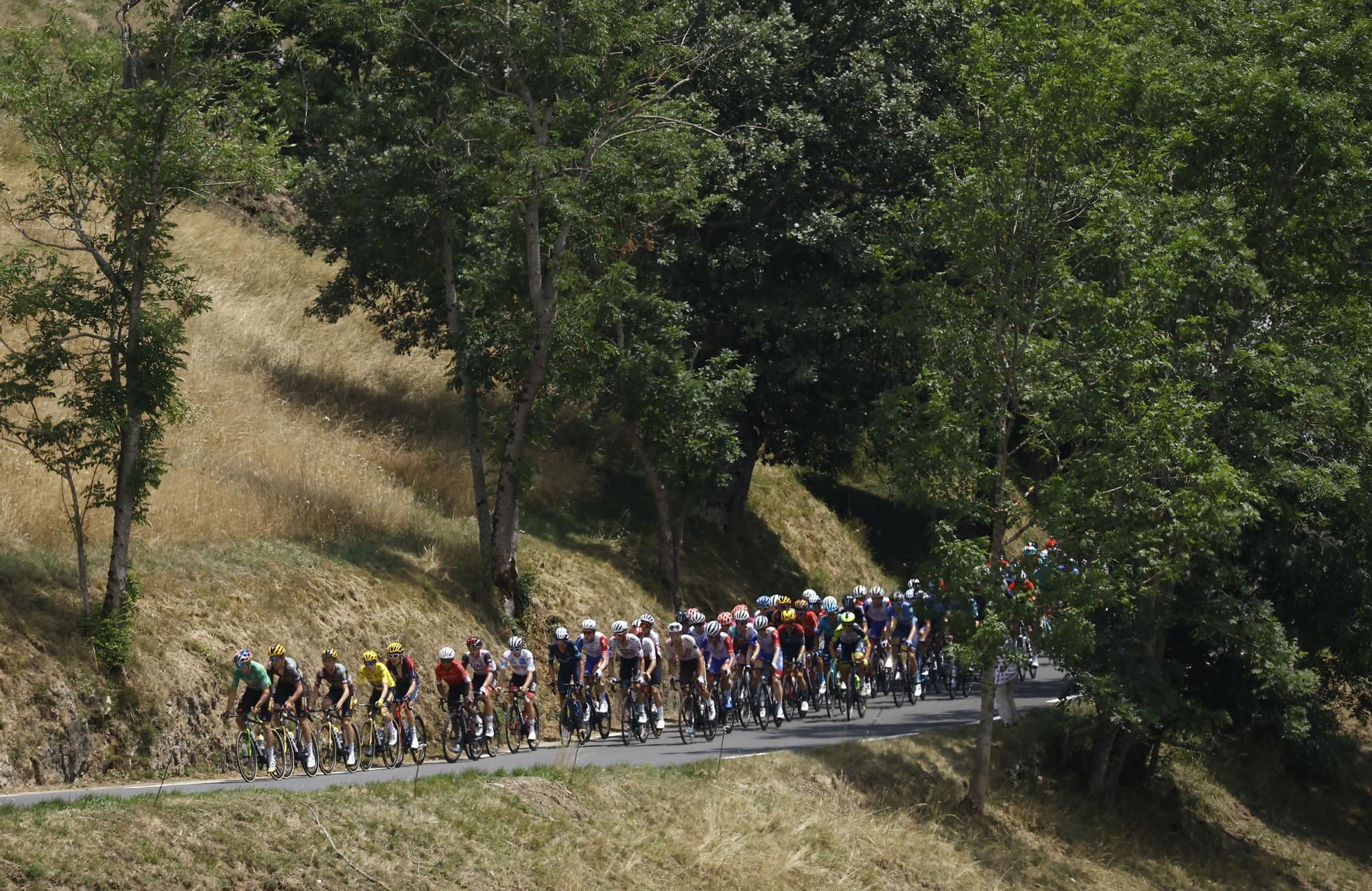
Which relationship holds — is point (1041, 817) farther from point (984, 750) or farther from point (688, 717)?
point (688, 717)

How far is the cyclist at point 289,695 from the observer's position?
58.7ft

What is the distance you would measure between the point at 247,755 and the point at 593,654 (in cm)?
609

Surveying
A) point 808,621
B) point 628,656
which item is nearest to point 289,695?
point 628,656

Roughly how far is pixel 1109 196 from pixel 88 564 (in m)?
14.8

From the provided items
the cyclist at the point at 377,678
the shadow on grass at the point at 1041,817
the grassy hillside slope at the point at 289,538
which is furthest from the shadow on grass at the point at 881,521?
the cyclist at the point at 377,678

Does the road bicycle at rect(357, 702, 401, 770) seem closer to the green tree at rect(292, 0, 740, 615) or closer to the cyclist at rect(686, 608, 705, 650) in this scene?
the cyclist at rect(686, 608, 705, 650)

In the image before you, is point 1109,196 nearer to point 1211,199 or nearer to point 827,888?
point 1211,199

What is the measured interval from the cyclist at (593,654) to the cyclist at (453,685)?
219 cm

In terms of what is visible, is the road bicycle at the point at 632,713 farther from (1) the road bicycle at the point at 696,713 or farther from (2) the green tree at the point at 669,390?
(2) the green tree at the point at 669,390

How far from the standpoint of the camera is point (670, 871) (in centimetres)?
1669

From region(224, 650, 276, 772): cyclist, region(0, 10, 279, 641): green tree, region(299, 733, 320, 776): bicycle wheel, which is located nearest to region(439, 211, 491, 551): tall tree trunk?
region(0, 10, 279, 641): green tree

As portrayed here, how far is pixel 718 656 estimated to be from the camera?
77.0 feet

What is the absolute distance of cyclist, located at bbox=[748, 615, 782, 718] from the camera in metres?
24.1

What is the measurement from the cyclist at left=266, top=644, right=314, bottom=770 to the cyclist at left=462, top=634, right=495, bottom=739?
8.87ft
